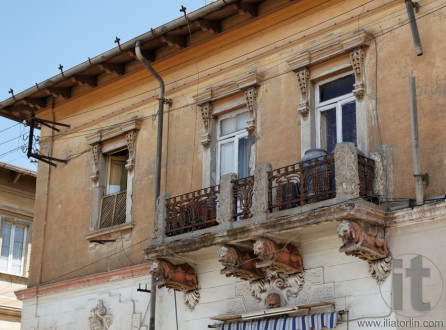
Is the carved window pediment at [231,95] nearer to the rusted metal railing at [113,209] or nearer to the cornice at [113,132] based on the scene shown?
the cornice at [113,132]

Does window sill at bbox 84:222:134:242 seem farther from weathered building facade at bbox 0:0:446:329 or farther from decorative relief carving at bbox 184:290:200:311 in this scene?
decorative relief carving at bbox 184:290:200:311

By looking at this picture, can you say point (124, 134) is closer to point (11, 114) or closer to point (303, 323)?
point (11, 114)

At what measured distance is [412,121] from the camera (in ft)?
36.2

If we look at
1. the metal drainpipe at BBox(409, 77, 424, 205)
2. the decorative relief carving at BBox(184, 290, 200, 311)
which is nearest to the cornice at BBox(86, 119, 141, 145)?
the decorative relief carving at BBox(184, 290, 200, 311)

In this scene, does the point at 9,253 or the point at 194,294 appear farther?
the point at 9,253

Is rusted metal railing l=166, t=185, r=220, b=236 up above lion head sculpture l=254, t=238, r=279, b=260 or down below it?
above

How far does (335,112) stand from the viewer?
12.8m

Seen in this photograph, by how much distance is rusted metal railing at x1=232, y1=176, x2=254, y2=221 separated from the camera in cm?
1222

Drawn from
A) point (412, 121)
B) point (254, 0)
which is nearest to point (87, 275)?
point (254, 0)

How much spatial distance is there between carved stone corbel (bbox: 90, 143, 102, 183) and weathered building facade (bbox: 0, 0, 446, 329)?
0.03 m

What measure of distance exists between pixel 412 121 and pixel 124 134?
674cm

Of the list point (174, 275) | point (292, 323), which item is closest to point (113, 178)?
point (174, 275)

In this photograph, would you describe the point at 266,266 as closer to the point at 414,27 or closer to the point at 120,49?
the point at 414,27

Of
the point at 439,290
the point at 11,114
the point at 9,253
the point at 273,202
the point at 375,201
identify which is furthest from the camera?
the point at 9,253
